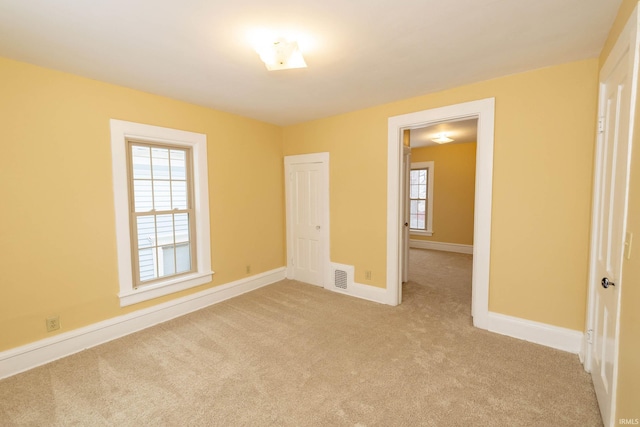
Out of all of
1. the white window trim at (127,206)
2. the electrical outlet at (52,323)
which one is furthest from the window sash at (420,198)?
the electrical outlet at (52,323)

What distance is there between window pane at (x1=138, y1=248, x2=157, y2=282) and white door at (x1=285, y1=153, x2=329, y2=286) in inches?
79.7

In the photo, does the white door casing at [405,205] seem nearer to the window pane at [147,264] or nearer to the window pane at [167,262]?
the window pane at [167,262]

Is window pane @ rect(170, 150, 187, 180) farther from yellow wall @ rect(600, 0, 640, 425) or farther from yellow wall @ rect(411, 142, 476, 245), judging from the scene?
yellow wall @ rect(411, 142, 476, 245)

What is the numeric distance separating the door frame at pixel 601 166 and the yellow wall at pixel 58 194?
3691mm

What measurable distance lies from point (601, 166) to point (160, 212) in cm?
409

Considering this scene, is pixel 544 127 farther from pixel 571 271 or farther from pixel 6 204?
pixel 6 204

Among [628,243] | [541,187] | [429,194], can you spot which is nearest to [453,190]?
[429,194]

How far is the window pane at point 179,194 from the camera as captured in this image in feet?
11.0

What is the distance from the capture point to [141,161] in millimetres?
3078

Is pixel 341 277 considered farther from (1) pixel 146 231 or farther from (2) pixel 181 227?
(1) pixel 146 231

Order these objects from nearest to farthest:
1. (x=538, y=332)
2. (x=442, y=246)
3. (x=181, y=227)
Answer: (x=538, y=332)
(x=181, y=227)
(x=442, y=246)

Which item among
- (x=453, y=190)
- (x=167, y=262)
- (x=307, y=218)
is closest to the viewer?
(x=167, y=262)

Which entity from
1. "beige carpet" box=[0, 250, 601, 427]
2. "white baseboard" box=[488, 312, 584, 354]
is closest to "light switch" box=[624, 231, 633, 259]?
"beige carpet" box=[0, 250, 601, 427]

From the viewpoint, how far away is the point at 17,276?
2.28 meters
